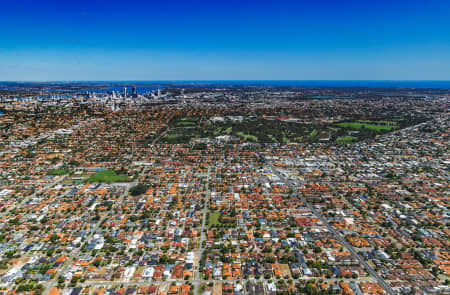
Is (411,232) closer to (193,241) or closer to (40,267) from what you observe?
(193,241)

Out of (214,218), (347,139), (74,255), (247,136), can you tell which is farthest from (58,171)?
(347,139)

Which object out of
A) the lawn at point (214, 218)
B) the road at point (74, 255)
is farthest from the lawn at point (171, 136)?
the lawn at point (214, 218)

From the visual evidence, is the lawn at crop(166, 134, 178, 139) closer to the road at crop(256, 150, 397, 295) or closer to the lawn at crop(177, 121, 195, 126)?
the lawn at crop(177, 121, 195, 126)

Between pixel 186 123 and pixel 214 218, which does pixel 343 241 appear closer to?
pixel 214 218

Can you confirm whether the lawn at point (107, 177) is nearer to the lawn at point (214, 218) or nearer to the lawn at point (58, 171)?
the lawn at point (58, 171)

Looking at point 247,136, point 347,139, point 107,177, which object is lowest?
point 107,177

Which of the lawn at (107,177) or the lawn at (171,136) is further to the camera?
the lawn at (171,136)

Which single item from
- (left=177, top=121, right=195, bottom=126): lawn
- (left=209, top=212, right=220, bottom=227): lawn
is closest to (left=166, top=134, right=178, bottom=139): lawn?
(left=177, top=121, right=195, bottom=126): lawn

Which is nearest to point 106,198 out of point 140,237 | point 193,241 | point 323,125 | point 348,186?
point 140,237
